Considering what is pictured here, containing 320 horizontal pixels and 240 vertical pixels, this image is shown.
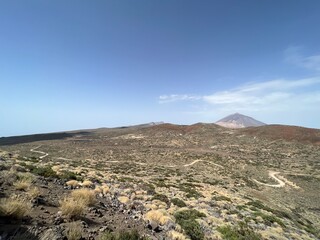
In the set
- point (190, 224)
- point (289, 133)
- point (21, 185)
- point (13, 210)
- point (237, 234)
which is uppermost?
point (21, 185)

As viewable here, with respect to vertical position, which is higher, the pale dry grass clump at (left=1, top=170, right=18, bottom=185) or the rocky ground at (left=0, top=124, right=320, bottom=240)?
the pale dry grass clump at (left=1, top=170, right=18, bottom=185)

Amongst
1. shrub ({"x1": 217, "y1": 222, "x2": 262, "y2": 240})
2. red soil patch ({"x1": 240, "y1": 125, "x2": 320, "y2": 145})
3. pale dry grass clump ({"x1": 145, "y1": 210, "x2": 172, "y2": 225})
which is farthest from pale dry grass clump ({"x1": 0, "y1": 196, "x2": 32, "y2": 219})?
red soil patch ({"x1": 240, "y1": 125, "x2": 320, "y2": 145})

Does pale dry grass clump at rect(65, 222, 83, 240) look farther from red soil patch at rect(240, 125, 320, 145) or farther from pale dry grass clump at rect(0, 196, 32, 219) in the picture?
red soil patch at rect(240, 125, 320, 145)

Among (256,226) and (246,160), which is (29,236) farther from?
(246,160)

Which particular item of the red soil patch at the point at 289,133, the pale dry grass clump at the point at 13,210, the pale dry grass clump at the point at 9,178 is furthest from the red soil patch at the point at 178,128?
the pale dry grass clump at the point at 13,210

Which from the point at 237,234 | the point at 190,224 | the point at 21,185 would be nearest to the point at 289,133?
the point at 237,234

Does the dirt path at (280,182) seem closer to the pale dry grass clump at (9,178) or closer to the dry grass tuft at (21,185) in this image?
the dry grass tuft at (21,185)

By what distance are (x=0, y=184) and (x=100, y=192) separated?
18.9 feet

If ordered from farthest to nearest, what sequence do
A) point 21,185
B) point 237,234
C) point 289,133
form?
1. point 289,133
2. point 237,234
3. point 21,185

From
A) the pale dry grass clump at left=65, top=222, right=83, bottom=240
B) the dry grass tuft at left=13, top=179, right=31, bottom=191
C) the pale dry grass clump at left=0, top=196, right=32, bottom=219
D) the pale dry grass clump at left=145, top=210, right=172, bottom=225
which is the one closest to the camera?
the pale dry grass clump at left=65, top=222, right=83, bottom=240

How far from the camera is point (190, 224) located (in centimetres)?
1108

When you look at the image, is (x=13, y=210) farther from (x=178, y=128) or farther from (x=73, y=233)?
(x=178, y=128)

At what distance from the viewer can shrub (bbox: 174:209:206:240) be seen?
10.0 m

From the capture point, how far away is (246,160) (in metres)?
54.7
